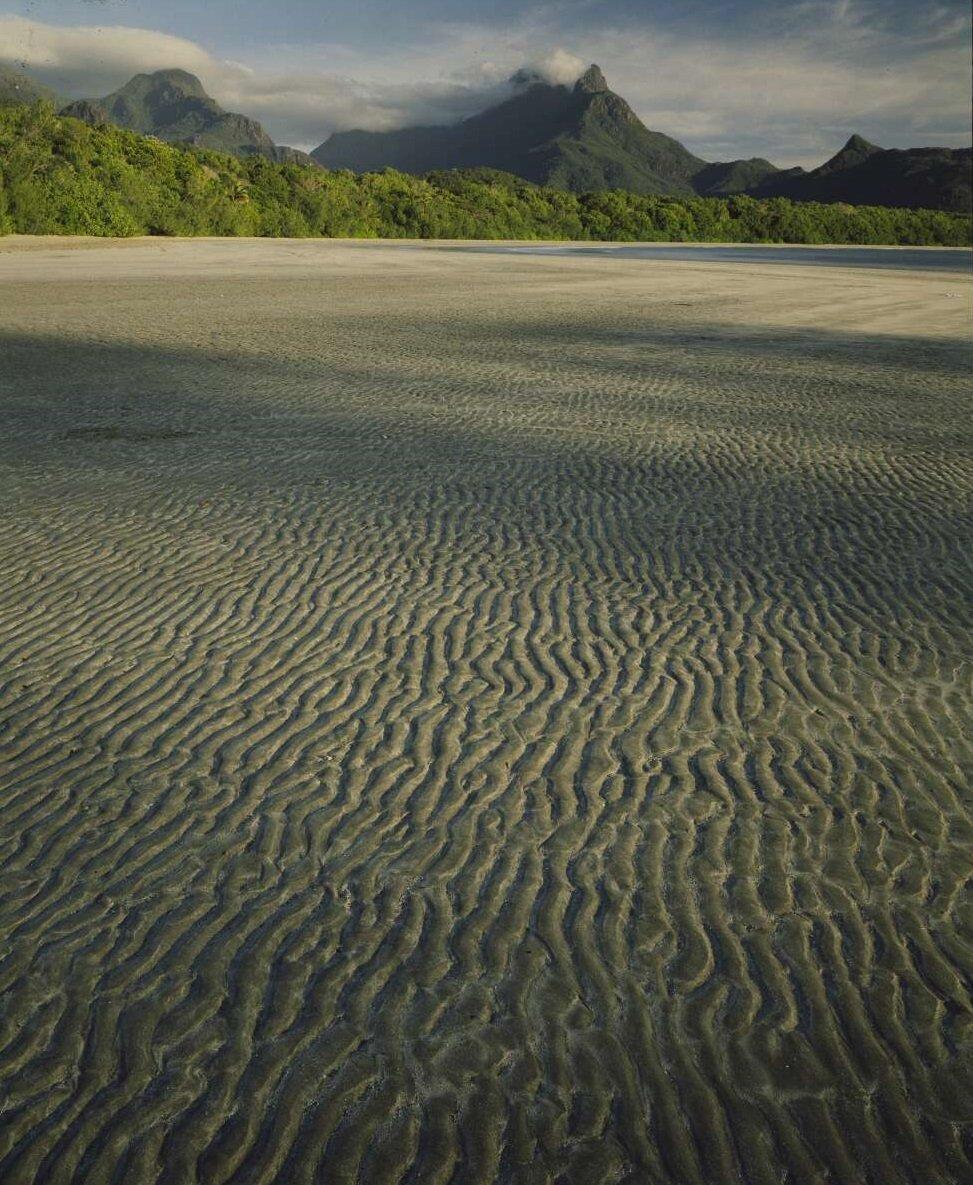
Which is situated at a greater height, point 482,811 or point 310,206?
point 310,206

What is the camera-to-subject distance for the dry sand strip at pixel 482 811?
347 cm

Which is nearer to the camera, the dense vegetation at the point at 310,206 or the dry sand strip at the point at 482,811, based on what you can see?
the dry sand strip at the point at 482,811

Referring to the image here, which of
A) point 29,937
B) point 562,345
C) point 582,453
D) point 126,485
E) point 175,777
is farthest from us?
point 562,345

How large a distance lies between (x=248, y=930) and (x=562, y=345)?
57.6 ft

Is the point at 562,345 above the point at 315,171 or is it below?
below

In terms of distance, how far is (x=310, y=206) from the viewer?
76.8 meters

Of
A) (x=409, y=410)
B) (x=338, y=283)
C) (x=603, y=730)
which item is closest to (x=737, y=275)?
(x=338, y=283)

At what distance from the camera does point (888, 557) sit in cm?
870

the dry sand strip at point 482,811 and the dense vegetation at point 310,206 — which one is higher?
the dense vegetation at point 310,206

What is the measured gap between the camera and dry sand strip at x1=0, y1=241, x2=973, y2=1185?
11.4 feet

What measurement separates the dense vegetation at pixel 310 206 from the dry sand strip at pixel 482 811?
173ft

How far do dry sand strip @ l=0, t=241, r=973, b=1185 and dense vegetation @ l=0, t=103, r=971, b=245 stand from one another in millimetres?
52769

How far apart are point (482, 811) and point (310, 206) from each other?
78.7 metres

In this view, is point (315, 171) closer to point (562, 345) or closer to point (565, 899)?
point (562, 345)
